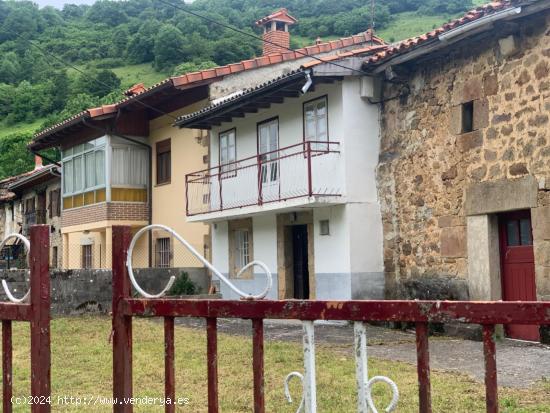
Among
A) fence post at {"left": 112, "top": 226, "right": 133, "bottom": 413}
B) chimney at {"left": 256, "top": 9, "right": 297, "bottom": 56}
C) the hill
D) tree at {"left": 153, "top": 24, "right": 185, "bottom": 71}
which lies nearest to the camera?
fence post at {"left": 112, "top": 226, "right": 133, "bottom": 413}

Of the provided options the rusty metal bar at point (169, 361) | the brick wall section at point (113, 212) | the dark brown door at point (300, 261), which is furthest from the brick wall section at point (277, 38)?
the rusty metal bar at point (169, 361)

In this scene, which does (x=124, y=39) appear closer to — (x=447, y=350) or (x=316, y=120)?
(x=316, y=120)

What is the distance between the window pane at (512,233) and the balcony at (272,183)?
135 inches

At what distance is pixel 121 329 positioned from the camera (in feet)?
8.93

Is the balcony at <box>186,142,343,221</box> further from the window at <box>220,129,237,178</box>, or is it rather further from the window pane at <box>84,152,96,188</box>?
the window pane at <box>84,152,96,188</box>

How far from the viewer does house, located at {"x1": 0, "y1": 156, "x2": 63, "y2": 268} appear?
26922 mm

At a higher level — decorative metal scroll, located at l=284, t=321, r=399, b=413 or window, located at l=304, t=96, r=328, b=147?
window, located at l=304, t=96, r=328, b=147

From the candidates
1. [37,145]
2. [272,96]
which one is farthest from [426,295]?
[37,145]

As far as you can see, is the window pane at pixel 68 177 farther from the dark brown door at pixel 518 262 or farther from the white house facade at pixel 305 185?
the dark brown door at pixel 518 262

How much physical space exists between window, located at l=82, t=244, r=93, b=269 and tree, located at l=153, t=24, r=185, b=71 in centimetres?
3275

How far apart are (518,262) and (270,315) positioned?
942 cm

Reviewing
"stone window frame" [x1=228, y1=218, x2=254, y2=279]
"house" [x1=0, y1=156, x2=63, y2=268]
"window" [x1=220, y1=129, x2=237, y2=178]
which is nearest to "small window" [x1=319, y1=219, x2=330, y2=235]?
"stone window frame" [x1=228, y1=218, x2=254, y2=279]

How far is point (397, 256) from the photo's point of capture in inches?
528

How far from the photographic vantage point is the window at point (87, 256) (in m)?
23.0
